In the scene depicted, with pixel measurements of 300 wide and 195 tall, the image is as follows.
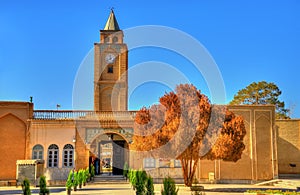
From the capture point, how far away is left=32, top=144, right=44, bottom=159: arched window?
2780 centimetres

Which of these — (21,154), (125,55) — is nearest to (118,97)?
(125,55)

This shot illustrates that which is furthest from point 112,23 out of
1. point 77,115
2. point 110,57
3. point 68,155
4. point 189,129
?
point 189,129

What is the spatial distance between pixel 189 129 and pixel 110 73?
18.3m

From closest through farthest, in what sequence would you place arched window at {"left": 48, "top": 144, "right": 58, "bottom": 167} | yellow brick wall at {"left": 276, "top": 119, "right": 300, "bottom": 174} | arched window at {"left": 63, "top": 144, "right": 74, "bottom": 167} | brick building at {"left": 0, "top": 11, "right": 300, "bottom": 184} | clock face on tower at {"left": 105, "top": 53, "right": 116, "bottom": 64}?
1. brick building at {"left": 0, "top": 11, "right": 300, "bottom": 184}
2. arched window at {"left": 48, "top": 144, "right": 58, "bottom": 167}
3. arched window at {"left": 63, "top": 144, "right": 74, "bottom": 167}
4. yellow brick wall at {"left": 276, "top": 119, "right": 300, "bottom": 174}
5. clock face on tower at {"left": 105, "top": 53, "right": 116, "bottom": 64}

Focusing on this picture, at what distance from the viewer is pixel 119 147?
3294cm

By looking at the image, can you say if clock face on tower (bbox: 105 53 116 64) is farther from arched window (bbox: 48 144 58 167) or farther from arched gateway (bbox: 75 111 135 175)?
arched window (bbox: 48 144 58 167)

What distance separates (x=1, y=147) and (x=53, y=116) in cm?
402

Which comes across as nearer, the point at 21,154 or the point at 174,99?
the point at 174,99

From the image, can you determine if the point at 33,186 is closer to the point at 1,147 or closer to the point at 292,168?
the point at 1,147

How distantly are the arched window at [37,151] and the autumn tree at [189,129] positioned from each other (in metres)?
9.07

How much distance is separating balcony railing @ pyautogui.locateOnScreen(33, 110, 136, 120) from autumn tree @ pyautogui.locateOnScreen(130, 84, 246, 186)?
6.80 meters

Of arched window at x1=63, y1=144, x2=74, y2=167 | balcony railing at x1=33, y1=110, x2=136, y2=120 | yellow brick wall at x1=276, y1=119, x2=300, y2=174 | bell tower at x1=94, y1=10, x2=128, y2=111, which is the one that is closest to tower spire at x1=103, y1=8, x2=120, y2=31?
bell tower at x1=94, y1=10, x2=128, y2=111

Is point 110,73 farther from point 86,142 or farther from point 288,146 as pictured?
point 288,146

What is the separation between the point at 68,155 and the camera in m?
28.2
